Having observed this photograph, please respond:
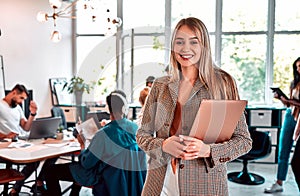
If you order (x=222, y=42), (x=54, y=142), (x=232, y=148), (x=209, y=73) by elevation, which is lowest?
(x=54, y=142)

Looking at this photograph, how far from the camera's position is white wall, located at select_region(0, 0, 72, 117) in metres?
5.27

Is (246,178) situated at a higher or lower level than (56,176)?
lower

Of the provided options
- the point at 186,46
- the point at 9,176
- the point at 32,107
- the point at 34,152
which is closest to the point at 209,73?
the point at 186,46

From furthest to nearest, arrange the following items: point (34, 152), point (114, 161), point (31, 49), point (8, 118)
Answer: point (31, 49), point (8, 118), point (34, 152), point (114, 161)

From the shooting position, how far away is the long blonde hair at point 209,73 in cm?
128

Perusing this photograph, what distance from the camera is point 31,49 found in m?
5.74

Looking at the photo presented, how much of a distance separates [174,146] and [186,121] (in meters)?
0.14

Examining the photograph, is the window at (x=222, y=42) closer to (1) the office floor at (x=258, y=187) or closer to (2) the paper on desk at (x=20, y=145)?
(1) the office floor at (x=258, y=187)

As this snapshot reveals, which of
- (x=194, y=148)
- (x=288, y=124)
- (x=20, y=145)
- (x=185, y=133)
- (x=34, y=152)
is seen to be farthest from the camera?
(x=288, y=124)

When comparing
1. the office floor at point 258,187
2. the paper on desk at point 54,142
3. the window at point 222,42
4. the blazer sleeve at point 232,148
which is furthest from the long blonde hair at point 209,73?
the window at point 222,42

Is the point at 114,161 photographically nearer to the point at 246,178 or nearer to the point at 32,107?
the point at 32,107

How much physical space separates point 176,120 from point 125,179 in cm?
146

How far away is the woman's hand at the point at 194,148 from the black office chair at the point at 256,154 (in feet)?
10.3

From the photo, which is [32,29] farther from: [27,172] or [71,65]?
[27,172]
